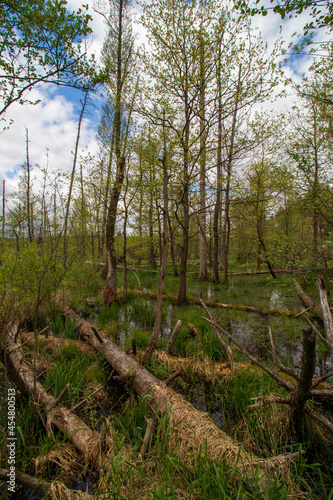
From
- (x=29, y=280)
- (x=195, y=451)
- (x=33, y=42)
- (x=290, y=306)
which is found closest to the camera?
(x=195, y=451)

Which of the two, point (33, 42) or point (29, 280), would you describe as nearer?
point (33, 42)

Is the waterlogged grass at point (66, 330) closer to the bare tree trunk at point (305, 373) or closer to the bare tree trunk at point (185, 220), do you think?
the bare tree trunk at point (185, 220)

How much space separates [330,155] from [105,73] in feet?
29.8

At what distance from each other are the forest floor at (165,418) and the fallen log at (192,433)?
8 cm

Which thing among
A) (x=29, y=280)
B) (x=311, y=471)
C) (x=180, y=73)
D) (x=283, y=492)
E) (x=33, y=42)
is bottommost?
(x=311, y=471)

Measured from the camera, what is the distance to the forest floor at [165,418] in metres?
1.73

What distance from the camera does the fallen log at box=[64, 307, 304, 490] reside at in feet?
5.88

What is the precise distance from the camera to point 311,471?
84.7 inches

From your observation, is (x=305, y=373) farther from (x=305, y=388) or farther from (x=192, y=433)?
(x=192, y=433)

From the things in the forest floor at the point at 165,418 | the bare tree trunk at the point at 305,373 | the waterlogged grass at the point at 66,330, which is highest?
the bare tree trunk at the point at 305,373

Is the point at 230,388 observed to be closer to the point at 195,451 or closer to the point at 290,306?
the point at 195,451

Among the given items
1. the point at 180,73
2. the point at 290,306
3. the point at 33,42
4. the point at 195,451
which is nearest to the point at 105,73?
the point at 33,42

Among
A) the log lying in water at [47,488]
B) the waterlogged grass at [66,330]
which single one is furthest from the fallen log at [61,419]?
the waterlogged grass at [66,330]

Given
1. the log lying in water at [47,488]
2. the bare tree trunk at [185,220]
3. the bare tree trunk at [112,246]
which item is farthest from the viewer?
the bare tree trunk at [112,246]
